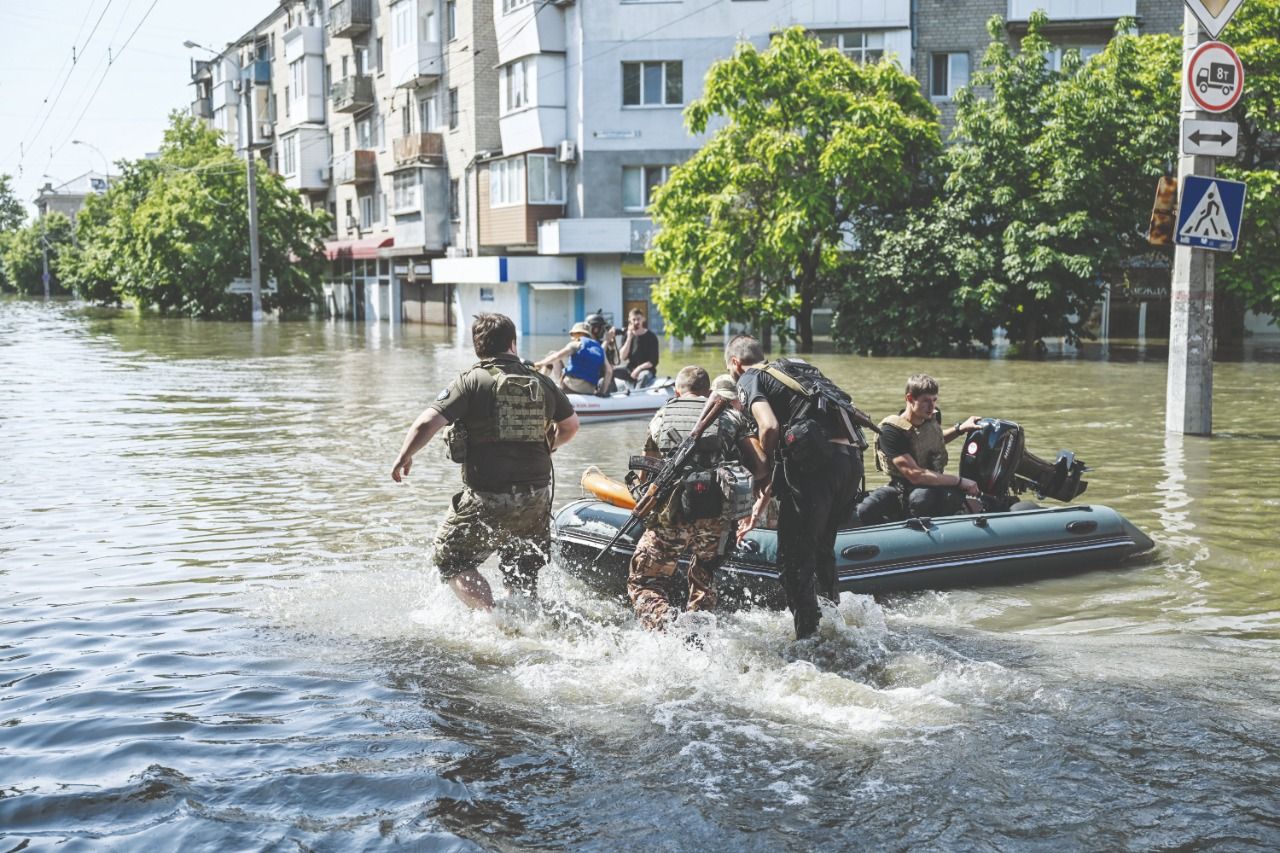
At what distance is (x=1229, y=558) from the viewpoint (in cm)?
984

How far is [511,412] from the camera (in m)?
7.23

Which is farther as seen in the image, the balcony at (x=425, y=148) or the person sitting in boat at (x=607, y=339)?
the balcony at (x=425, y=148)

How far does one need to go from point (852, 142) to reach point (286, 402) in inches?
630

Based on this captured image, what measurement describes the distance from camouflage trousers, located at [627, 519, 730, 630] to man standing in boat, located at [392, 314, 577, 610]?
0.64 metres

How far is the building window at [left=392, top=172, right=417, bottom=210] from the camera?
2052 inches

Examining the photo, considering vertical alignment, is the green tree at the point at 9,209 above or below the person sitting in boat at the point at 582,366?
above

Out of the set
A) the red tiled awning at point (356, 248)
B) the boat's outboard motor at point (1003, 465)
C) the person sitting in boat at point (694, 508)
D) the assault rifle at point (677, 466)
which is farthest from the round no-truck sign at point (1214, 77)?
the red tiled awning at point (356, 248)

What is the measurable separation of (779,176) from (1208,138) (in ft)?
61.0

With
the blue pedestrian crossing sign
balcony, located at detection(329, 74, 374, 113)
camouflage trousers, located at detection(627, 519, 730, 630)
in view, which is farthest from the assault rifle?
balcony, located at detection(329, 74, 374, 113)

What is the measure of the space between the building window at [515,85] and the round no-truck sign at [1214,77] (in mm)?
31794

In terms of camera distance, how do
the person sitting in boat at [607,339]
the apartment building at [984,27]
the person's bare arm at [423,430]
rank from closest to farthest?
the person's bare arm at [423,430]
the person sitting in boat at [607,339]
the apartment building at [984,27]

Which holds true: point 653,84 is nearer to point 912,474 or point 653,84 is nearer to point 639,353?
point 639,353

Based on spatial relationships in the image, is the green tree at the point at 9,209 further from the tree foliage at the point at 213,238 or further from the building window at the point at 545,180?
the building window at the point at 545,180

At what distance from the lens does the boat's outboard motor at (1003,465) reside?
10047 millimetres
